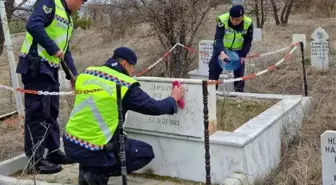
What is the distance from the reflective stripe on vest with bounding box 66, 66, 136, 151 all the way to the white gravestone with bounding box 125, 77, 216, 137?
24.8 inches

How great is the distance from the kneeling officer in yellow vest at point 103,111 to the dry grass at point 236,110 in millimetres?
1203

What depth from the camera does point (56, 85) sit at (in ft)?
17.4

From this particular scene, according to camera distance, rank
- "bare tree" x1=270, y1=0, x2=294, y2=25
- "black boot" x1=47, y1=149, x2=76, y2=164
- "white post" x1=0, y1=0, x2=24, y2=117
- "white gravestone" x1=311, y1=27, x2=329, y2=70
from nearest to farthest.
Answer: "black boot" x1=47, y1=149, x2=76, y2=164 < "white post" x1=0, y1=0, x2=24, y2=117 < "white gravestone" x1=311, y1=27, x2=329, y2=70 < "bare tree" x1=270, y1=0, x2=294, y2=25

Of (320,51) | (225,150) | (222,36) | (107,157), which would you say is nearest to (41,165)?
(107,157)

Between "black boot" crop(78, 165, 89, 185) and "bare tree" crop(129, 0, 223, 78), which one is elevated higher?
"bare tree" crop(129, 0, 223, 78)

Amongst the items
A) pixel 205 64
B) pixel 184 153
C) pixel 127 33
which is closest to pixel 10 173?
pixel 184 153

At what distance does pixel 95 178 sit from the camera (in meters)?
4.59

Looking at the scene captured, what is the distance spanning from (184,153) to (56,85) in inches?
54.7

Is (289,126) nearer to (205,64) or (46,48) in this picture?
(46,48)

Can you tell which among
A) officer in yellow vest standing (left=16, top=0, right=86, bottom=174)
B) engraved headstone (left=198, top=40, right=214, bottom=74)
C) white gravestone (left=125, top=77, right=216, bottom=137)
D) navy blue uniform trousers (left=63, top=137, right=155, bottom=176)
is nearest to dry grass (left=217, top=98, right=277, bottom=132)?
white gravestone (left=125, top=77, right=216, bottom=137)

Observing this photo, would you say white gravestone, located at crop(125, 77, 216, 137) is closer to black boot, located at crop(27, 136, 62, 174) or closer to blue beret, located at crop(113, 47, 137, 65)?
blue beret, located at crop(113, 47, 137, 65)

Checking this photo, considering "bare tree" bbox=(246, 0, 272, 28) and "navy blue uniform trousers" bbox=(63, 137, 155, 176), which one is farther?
"bare tree" bbox=(246, 0, 272, 28)

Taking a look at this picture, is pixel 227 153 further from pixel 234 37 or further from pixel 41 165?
pixel 234 37

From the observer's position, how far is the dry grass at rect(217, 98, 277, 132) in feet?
18.7
